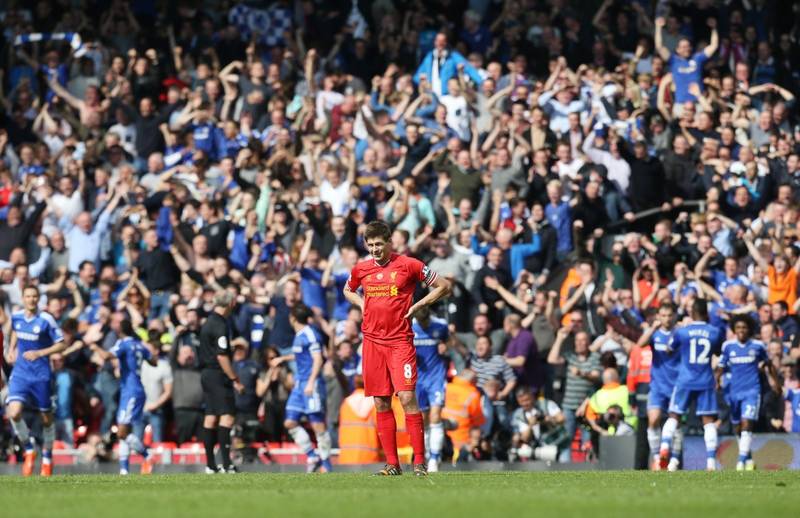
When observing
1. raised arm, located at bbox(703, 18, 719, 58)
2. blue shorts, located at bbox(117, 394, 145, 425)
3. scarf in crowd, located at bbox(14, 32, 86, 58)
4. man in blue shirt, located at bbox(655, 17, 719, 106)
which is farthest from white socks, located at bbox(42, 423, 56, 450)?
raised arm, located at bbox(703, 18, 719, 58)

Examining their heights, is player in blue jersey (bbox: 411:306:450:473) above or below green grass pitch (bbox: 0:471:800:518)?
above

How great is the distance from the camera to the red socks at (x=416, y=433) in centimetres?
1534

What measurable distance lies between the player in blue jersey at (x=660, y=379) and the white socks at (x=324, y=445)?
178 inches

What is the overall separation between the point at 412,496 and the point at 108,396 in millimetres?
13259

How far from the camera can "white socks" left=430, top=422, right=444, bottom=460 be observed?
21.2 meters

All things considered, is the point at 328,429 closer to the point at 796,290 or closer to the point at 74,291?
the point at 74,291

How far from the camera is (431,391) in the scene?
2134 cm

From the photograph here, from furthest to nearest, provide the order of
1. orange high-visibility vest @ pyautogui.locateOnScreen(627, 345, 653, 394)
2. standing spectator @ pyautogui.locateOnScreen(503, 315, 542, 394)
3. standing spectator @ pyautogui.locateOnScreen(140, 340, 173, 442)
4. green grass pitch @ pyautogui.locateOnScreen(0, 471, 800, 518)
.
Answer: standing spectator @ pyautogui.locateOnScreen(140, 340, 173, 442)
standing spectator @ pyautogui.locateOnScreen(503, 315, 542, 394)
orange high-visibility vest @ pyautogui.locateOnScreen(627, 345, 653, 394)
green grass pitch @ pyautogui.locateOnScreen(0, 471, 800, 518)

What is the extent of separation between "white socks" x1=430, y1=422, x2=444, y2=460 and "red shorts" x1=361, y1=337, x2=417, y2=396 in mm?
5742

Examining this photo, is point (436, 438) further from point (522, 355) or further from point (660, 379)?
point (660, 379)

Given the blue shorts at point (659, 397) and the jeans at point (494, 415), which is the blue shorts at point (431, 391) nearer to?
the jeans at point (494, 415)

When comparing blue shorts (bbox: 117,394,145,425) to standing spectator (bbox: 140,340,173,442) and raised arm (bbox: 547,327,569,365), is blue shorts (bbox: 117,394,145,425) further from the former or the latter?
raised arm (bbox: 547,327,569,365)

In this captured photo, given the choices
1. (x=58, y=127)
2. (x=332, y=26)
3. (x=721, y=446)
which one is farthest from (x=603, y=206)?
(x=58, y=127)

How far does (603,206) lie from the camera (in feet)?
80.1
